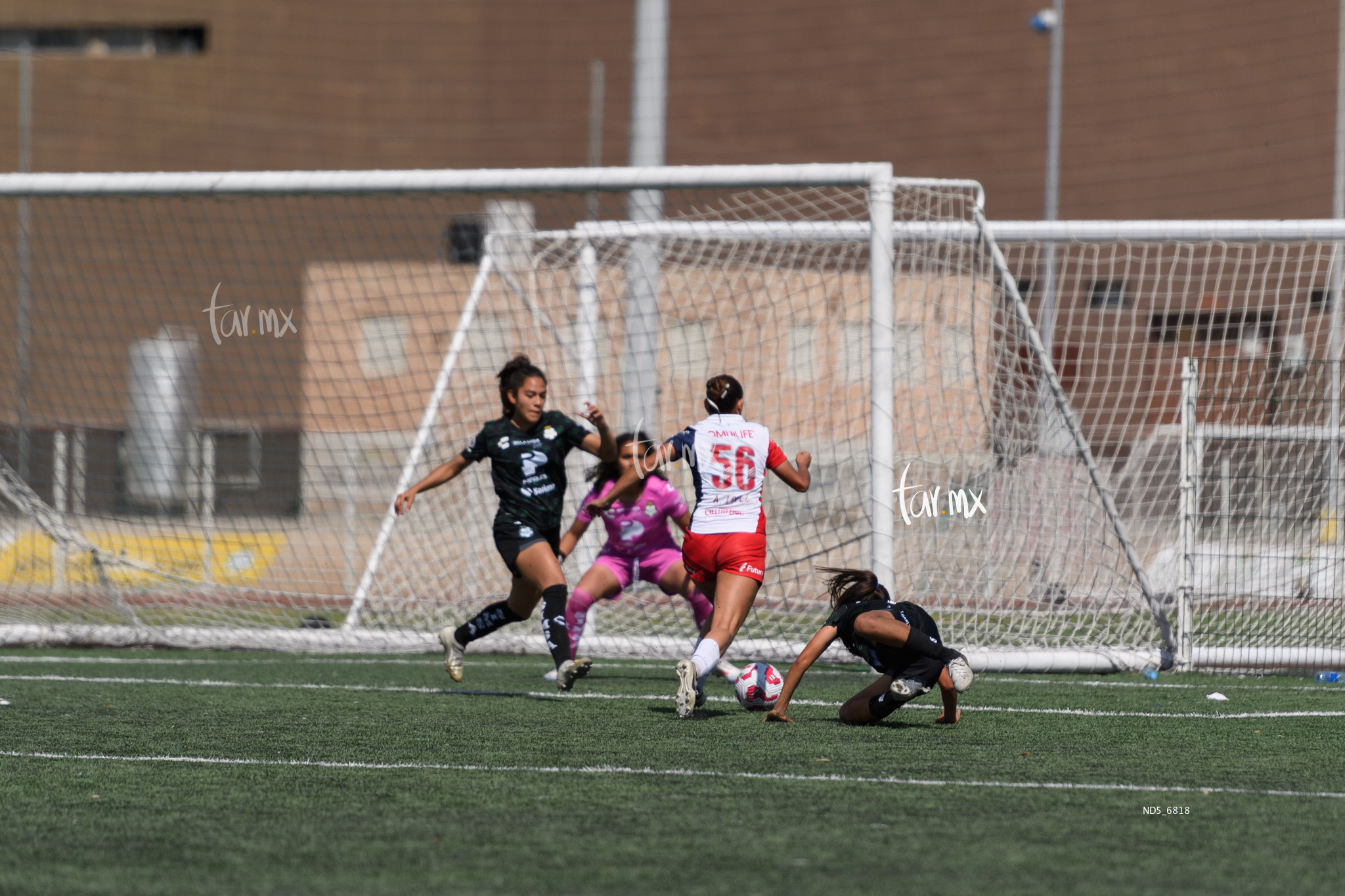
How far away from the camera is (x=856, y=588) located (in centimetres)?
709

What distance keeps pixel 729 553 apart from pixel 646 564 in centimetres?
184

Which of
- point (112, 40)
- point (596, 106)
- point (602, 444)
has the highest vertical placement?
point (112, 40)

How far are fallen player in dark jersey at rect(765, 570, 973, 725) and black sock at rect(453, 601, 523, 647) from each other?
1.83 m

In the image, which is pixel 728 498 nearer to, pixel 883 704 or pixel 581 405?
pixel 883 704

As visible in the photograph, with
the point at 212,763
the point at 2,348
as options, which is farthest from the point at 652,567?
the point at 2,348

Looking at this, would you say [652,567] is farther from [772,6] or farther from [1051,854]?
[772,6]

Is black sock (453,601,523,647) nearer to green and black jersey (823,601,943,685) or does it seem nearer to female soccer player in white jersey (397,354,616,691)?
female soccer player in white jersey (397,354,616,691)

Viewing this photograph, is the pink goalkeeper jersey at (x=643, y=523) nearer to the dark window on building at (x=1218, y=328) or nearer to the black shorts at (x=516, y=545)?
the black shorts at (x=516, y=545)

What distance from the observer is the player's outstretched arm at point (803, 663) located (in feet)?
22.3

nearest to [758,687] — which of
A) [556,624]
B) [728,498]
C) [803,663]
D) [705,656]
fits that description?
[705,656]

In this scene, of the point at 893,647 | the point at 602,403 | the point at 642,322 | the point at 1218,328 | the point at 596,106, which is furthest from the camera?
the point at 596,106

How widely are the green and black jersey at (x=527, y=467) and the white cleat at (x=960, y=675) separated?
7.98ft

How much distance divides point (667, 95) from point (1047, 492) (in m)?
22.3

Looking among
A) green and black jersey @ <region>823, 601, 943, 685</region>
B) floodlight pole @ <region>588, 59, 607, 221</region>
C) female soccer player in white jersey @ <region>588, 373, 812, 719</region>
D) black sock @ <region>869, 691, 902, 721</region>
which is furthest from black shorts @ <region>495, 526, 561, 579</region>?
floodlight pole @ <region>588, 59, 607, 221</region>
